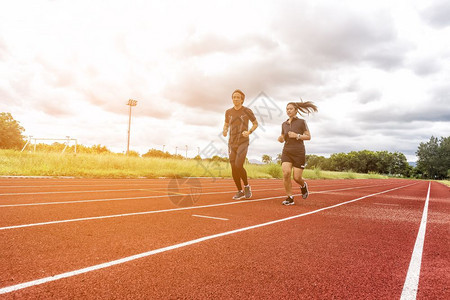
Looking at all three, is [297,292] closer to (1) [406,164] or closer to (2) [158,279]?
(2) [158,279]

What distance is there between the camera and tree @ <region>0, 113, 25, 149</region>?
58750mm

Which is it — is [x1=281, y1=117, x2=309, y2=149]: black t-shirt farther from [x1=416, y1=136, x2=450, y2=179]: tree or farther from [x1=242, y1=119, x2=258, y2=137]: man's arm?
[x1=416, y1=136, x2=450, y2=179]: tree

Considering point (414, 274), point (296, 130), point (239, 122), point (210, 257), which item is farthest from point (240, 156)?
point (414, 274)

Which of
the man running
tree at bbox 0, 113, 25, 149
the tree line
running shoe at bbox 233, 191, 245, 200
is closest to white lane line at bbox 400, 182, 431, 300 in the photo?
the man running

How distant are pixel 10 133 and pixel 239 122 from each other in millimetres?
64671

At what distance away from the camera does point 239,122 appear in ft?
26.3

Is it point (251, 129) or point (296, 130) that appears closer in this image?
point (296, 130)

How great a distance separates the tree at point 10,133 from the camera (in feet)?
193

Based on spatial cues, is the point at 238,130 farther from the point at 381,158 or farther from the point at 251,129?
the point at 381,158

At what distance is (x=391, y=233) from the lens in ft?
16.0

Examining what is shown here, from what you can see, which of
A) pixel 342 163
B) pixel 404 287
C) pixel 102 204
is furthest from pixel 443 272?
pixel 342 163

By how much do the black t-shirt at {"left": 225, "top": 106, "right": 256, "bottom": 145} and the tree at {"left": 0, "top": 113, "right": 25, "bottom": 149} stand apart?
63308 mm

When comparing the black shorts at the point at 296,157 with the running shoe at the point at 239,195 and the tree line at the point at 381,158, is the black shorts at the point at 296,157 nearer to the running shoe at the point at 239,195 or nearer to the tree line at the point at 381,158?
the running shoe at the point at 239,195

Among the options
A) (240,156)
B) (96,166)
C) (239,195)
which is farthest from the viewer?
(96,166)
